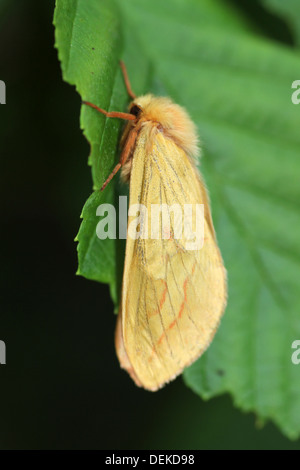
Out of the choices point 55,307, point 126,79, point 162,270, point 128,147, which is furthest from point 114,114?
point 55,307

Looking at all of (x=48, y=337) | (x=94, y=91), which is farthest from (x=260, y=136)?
(x=48, y=337)

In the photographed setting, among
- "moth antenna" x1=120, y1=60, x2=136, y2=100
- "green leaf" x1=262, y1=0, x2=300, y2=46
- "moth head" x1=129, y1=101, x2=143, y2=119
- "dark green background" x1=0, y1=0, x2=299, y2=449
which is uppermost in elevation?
"green leaf" x1=262, y1=0, x2=300, y2=46

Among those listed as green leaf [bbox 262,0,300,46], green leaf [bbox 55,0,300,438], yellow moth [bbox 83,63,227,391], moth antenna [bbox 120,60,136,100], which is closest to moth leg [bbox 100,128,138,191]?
yellow moth [bbox 83,63,227,391]

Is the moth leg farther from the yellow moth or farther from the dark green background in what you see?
the dark green background

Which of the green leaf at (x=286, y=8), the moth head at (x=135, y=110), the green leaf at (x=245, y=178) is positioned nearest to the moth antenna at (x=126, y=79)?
the moth head at (x=135, y=110)

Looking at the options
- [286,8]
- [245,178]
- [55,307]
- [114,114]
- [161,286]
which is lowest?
[55,307]

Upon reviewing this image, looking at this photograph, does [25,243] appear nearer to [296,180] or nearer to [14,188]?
[14,188]

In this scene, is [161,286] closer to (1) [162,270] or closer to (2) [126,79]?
(1) [162,270]
